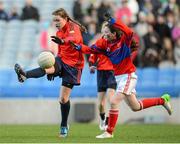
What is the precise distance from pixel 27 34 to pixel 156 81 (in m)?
5.10

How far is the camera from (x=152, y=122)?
22.0m

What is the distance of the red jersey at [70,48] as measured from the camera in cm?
1554

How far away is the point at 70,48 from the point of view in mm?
15617

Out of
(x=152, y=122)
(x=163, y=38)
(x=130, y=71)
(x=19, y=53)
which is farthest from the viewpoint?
(x=19, y=53)

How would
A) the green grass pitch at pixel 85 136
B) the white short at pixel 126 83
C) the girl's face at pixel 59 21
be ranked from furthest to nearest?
1. the girl's face at pixel 59 21
2. the white short at pixel 126 83
3. the green grass pitch at pixel 85 136

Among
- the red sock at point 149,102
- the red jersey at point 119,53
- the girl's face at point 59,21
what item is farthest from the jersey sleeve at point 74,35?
the red sock at point 149,102

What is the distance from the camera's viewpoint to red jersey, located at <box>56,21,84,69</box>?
15.5 m

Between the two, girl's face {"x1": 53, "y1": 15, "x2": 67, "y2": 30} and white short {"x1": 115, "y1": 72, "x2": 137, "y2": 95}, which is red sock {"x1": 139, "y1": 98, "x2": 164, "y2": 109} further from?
girl's face {"x1": 53, "y1": 15, "x2": 67, "y2": 30}

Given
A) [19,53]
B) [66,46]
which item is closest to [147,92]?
[19,53]

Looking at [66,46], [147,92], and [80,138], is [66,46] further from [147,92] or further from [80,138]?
[147,92]

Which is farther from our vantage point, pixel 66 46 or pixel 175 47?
pixel 175 47

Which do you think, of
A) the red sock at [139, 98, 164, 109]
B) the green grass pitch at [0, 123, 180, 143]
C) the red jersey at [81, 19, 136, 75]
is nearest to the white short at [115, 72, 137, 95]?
the red jersey at [81, 19, 136, 75]

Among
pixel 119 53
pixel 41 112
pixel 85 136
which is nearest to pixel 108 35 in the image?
pixel 119 53

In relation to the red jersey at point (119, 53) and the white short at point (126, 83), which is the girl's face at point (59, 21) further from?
the white short at point (126, 83)
